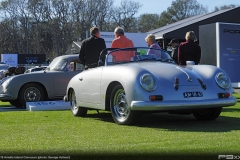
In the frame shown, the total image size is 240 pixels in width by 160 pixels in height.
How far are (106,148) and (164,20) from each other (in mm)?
87224

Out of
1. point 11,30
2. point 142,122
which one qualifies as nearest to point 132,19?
point 11,30

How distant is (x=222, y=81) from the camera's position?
7207 mm

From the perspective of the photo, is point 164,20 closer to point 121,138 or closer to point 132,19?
point 132,19

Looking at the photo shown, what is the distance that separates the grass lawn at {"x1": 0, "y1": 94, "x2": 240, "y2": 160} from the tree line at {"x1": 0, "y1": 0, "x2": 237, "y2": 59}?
235 feet

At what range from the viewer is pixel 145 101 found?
6605mm

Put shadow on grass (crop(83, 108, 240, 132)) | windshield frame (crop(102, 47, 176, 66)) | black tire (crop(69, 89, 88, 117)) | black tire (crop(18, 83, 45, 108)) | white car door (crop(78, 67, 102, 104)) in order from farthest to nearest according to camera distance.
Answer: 1. black tire (crop(18, 83, 45, 108))
2. black tire (crop(69, 89, 88, 117))
3. windshield frame (crop(102, 47, 176, 66))
4. white car door (crop(78, 67, 102, 104))
5. shadow on grass (crop(83, 108, 240, 132))

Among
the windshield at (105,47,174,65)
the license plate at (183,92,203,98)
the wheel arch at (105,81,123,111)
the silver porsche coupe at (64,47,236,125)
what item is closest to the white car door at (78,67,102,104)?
the silver porsche coupe at (64,47,236,125)

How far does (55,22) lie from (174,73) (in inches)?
2955

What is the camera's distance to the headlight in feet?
21.9

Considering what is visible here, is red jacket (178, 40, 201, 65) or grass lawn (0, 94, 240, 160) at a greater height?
red jacket (178, 40, 201, 65)

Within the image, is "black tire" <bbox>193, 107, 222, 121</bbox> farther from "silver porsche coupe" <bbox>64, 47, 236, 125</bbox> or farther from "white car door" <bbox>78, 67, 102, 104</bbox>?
"white car door" <bbox>78, 67, 102, 104</bbox>

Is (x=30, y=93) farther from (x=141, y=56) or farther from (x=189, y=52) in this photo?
(x=141, y=56)

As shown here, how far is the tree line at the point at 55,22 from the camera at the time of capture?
255 ft

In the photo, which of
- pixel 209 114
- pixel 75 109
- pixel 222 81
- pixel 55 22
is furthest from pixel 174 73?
pixel 55 22
